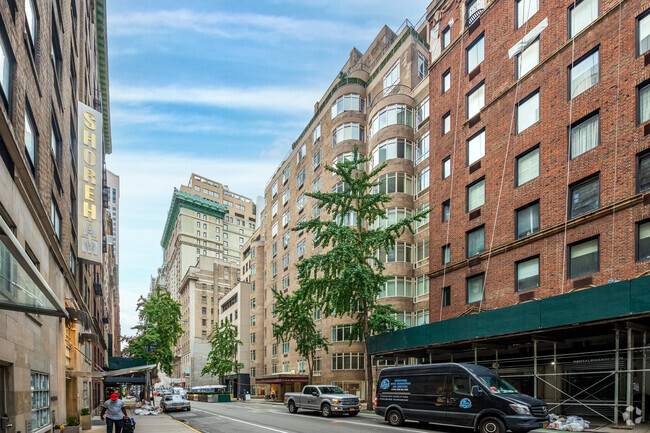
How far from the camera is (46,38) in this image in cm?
1541

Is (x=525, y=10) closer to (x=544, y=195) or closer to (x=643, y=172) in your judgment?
(x=544, y=195)

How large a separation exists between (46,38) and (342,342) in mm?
34574

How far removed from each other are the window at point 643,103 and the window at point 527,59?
626 cm

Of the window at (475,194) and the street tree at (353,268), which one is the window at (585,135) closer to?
the window at (475,194)

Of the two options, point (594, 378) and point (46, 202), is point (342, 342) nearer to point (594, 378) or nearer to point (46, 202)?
point (594, 378)

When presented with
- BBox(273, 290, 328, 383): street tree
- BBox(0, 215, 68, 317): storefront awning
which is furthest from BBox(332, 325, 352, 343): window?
BBox(0, 215, 68, 317): storefront awning

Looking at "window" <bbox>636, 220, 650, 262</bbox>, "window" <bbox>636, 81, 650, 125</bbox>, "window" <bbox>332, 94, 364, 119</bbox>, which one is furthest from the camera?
"window" <bbox>332, 94, 364, 119</bbox>

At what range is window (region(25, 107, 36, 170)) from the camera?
13.1 m

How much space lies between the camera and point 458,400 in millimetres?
15359

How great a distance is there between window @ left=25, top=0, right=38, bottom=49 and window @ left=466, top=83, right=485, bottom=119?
72.1 ft

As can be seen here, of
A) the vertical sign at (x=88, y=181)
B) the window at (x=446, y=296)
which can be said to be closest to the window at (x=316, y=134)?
the window at (x=446, y=296)

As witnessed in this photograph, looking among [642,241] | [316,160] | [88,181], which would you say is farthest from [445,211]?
[316,160]

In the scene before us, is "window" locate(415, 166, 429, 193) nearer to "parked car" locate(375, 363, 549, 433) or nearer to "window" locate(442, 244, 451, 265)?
"window" locate(442, 244, 451, 265)

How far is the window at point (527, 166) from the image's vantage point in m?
23.0
